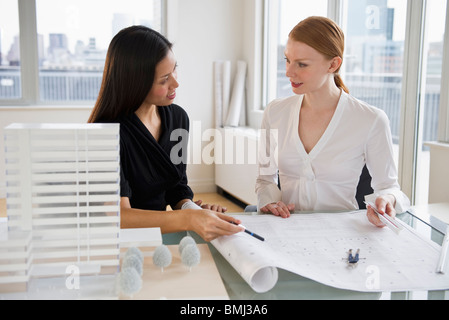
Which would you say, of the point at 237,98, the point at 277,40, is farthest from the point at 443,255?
the point at 237,98

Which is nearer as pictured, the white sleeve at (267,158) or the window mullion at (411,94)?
the white sleeve at (267,158)

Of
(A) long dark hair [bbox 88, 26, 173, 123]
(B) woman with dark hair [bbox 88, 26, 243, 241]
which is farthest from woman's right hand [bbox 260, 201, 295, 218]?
(A) long dark hair [bbox 88, 26, 173, 123]

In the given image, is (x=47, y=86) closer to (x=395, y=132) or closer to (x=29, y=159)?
(x=395, y=132)

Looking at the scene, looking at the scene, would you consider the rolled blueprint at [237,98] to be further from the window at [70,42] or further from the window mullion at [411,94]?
the window mullion at [411,94]

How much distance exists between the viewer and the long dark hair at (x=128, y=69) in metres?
1.50

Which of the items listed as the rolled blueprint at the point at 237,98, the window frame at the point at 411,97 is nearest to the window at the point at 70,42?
the rolled blueprint at the point at 237,98

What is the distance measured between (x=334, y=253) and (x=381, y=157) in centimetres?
65

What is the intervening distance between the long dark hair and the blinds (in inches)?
24.1

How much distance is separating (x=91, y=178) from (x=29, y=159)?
110 mm

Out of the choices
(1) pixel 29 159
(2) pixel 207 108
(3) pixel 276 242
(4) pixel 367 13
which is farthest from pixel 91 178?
(2) pixel 207 108

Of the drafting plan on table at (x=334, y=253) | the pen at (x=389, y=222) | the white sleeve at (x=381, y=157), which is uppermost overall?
the white sleeve at (x=381, y=157)

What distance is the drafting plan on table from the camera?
0.96m

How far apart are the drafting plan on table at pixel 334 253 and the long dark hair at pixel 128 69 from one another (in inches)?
20.1

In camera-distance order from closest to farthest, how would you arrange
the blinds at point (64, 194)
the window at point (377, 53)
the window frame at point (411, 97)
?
the blinds at point (64, 194)
the window frame at point (411, 97)
the window at point (377, 53)
